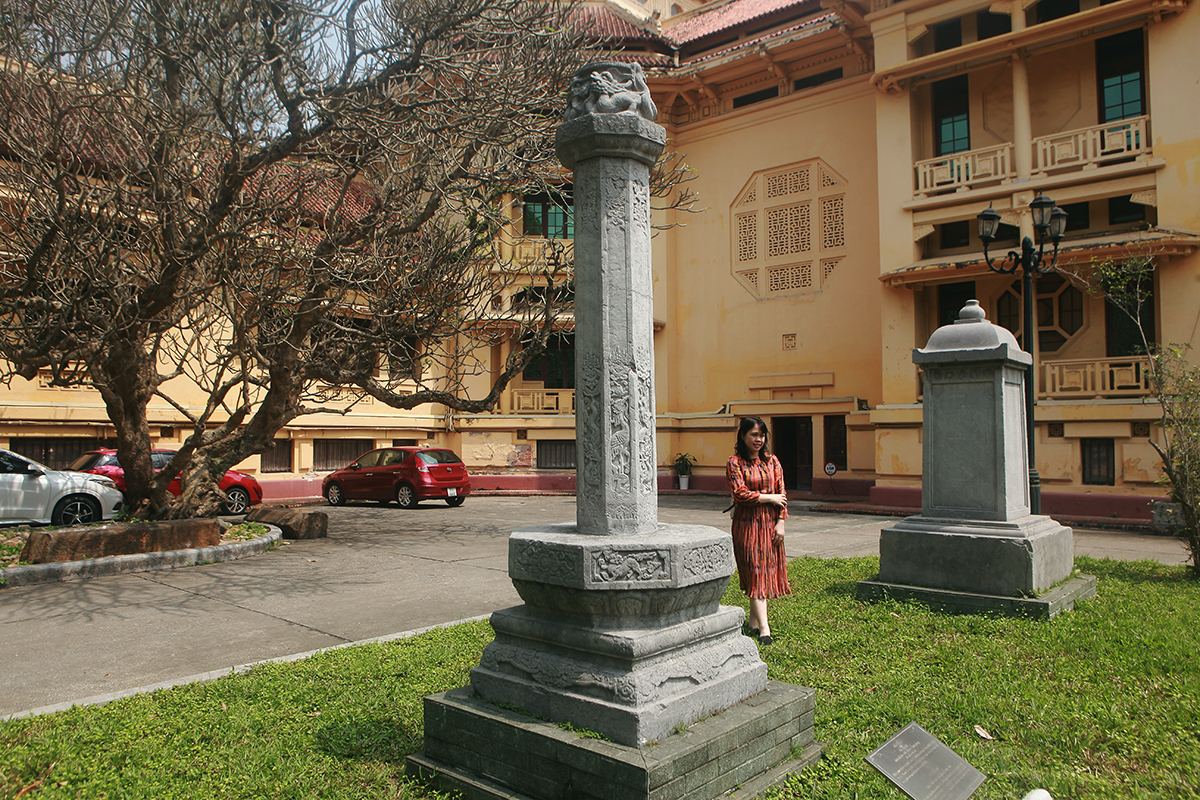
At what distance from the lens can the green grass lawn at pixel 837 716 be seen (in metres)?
3.72

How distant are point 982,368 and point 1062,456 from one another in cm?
1172

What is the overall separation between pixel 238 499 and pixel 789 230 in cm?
1616

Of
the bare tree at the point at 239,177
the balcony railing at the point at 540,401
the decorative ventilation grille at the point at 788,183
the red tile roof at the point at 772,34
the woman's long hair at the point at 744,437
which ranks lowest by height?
the woman's long hair at the point at 744,437

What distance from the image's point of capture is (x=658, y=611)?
11.6ft

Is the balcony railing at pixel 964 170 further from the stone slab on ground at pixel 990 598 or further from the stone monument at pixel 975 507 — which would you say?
the stone slab on ground at pixel 990 598

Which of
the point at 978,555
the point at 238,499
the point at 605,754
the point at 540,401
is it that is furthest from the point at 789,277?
the point at 605,754

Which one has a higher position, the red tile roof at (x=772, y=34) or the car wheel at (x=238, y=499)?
the red tile roof at (x=772, y=34)

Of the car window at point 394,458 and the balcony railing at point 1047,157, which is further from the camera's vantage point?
the car window at point 394,458

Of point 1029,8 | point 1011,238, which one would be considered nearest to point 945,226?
point 1011,238

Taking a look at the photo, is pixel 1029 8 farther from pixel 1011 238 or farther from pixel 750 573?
pixel 750 573

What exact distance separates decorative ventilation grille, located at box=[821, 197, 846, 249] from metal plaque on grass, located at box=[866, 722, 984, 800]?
65.5 feet

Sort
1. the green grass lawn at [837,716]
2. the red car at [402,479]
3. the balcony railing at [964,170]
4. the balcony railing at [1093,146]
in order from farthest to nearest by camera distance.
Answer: the red car at [402,479] < the balcony railing at [964,170] < the balcony railing at [1093,146] < the green grass lawn at [837,716]

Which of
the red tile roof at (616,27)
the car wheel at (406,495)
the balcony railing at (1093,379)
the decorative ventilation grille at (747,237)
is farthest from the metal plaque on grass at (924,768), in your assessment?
the red tile roof at (616,27)

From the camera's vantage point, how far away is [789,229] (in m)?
23.0
